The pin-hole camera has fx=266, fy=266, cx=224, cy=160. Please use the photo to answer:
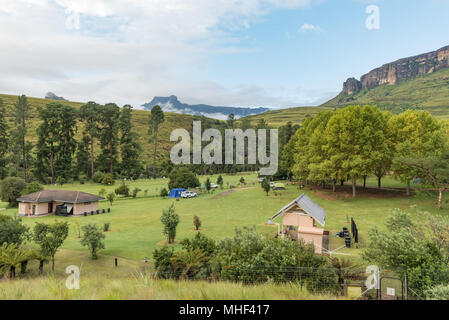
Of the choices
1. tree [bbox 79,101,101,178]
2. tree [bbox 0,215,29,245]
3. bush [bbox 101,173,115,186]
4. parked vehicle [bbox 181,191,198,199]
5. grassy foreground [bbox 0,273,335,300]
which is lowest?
parked vehicle [bbox 181,191,198,199]

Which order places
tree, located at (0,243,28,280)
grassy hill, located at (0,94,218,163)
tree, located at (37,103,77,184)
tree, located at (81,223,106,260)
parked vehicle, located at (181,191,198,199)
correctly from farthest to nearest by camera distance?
grassy hill, located at (0,94,218,163)
tree, located at (37,103,77,184)
parked vehicle, located at (181,191,198,199)
tree, located at (81,223,106,260)
tree, located at (0,243,28,280)

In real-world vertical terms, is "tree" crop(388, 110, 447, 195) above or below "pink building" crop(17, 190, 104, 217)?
above

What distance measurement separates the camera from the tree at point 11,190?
40.2 m

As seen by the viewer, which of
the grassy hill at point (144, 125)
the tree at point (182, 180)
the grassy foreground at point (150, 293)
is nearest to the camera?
the grassy foreground at point (150, 293)

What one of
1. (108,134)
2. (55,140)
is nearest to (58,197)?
(55,140)

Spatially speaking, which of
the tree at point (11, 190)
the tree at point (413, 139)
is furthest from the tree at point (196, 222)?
the tree at point (11, 190)

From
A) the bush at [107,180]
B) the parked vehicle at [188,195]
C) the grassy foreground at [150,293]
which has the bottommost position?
the parked vehicle at [188,195]

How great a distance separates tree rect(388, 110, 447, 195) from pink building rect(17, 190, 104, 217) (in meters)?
40.1

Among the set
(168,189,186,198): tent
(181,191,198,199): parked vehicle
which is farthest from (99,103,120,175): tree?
(181,191,198,199): parked vehicle

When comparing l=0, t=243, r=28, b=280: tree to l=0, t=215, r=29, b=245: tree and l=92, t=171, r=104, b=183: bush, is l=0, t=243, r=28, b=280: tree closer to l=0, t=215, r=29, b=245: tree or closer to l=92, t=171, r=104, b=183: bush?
l=0, t=215, r=29, b=245: tree

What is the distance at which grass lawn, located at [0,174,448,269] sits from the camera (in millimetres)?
19531

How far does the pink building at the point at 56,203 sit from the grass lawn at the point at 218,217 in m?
1.96

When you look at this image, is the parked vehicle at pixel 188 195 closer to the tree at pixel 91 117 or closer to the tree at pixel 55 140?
the tree at pixel 91 117
